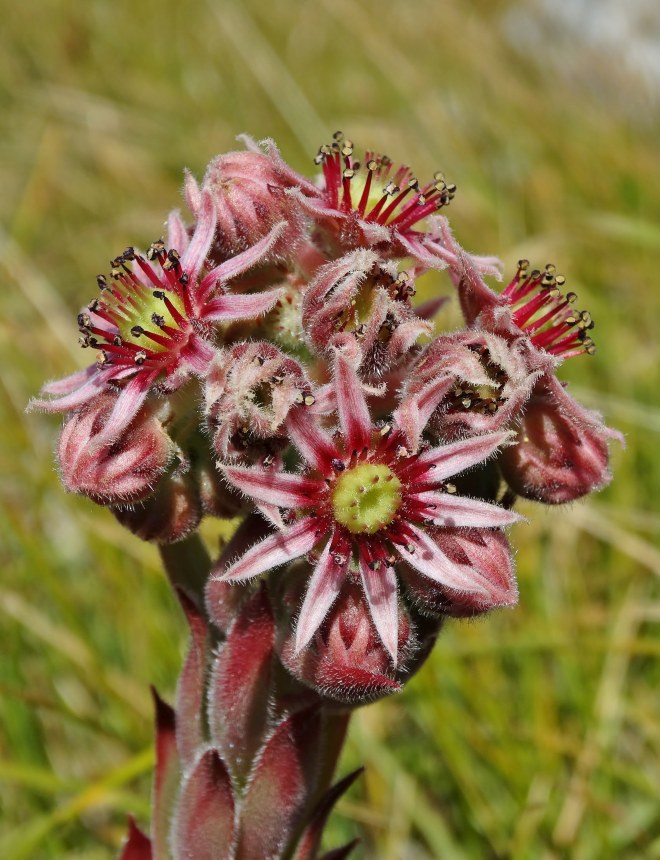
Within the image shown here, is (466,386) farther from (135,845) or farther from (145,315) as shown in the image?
A: (135,845)

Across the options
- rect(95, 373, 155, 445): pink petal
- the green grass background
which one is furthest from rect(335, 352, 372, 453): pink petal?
the green grass background

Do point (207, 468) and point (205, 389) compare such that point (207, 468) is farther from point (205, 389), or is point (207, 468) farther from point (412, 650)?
point (412, 650)

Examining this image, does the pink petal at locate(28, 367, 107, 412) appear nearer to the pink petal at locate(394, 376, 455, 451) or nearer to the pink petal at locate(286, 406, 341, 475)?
the pink petal at locate(286, 406, 341, 475)

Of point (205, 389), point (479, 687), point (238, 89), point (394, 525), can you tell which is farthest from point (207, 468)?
point (238, 89)

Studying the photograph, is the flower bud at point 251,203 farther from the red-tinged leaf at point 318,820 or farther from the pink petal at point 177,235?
the red-tinged leaf at point 318,820

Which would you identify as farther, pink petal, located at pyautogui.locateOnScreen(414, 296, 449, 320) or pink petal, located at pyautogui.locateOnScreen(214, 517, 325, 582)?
pink petal, located at pyautogui.locateOnScreen(414, 296, 449, 320)

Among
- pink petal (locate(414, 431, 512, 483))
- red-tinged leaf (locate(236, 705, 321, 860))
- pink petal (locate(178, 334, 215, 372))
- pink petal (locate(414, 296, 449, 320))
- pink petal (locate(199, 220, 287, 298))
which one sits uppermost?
pink petal (locate(199, 220, 287, 298))
